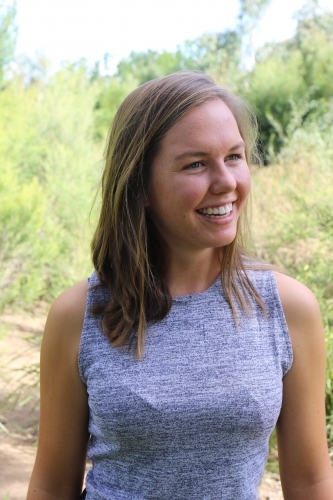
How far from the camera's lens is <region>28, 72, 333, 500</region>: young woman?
129 centimetres

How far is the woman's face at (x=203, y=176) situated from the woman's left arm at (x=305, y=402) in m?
0.22

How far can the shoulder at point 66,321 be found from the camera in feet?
4.58

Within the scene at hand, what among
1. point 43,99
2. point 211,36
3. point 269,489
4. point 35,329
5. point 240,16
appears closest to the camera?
point 269,489

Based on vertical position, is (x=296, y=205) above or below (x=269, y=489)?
above

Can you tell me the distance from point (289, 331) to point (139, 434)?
1.30 feet

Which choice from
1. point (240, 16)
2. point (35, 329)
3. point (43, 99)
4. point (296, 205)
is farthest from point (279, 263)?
point (240, 16)

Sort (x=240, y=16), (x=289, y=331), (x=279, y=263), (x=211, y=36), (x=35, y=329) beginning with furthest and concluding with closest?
1. (x=240, y=16)
2. (x=211, y=36)
3. (x=35, y=329)
4. (x=279, y=263)
5. (x=289, y=331)

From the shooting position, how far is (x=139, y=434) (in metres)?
1.28

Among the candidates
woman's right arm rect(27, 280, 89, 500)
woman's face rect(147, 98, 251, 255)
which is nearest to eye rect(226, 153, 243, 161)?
woman's face rect(147, 98, 251, 255)

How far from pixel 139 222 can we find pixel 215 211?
0.22m

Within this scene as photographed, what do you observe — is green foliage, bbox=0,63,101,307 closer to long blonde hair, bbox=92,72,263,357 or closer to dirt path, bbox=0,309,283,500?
dirt path, bbox=0,309,283,500

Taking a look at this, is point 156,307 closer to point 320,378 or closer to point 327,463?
point 320,378

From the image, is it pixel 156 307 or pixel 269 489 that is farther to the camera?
pixel 269 489

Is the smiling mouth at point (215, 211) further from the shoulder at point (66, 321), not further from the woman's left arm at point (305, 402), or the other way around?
the shoulder at point (66, 321)
